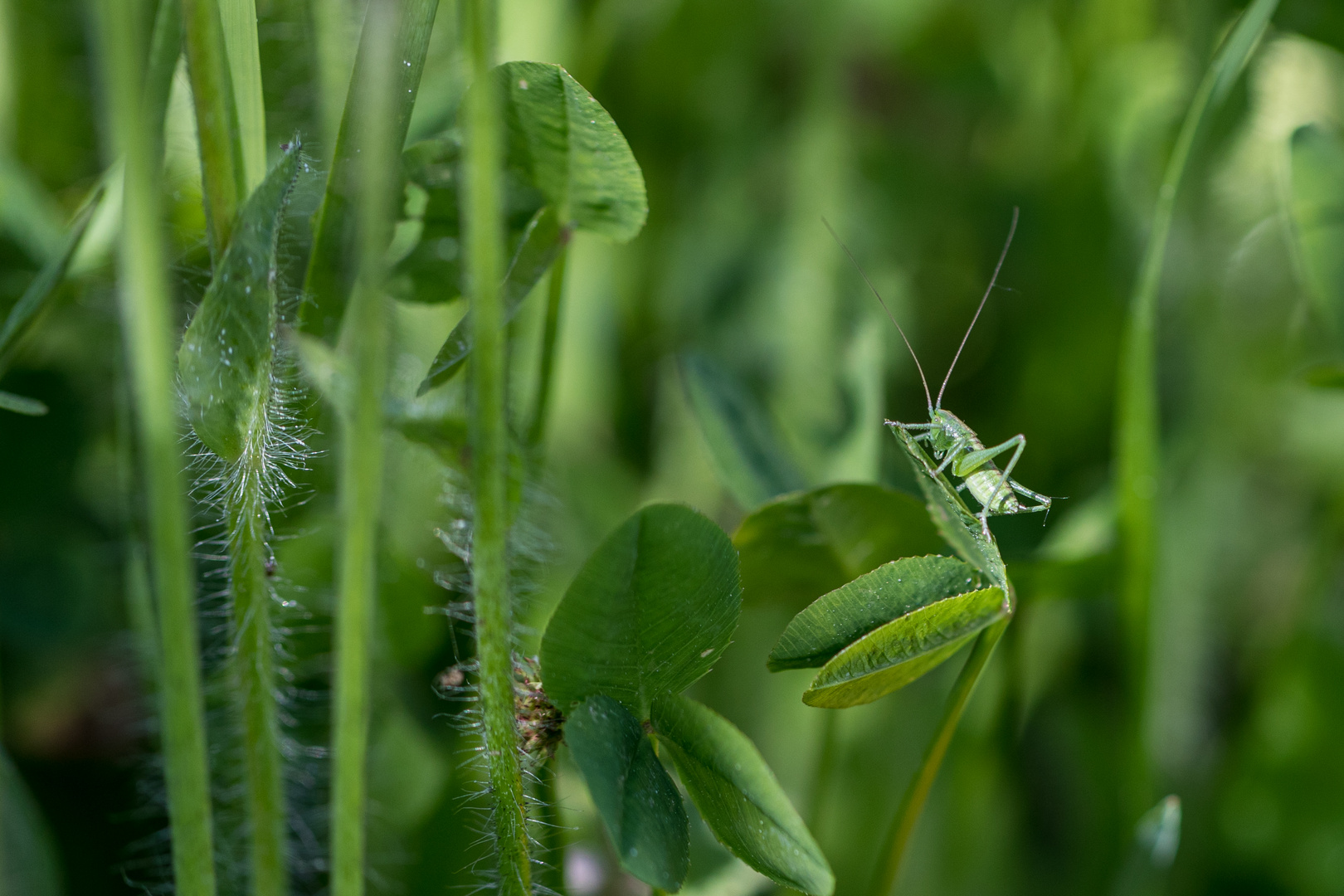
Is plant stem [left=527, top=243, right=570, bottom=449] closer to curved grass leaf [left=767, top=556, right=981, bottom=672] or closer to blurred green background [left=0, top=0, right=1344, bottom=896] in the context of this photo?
blurred green background [left=0, top=0, right=1344, bottom=896]

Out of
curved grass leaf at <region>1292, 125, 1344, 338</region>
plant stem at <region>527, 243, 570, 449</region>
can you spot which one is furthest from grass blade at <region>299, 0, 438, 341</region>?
curved grass leaf at <region>1292, 125, 1344, 338</region>

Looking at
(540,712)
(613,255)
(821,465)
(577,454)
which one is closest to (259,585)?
(540,712)

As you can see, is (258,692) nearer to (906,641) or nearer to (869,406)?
(906,641)

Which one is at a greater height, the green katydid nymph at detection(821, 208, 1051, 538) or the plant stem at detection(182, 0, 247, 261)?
the plant stem at detection(182, 0, 247, 261)

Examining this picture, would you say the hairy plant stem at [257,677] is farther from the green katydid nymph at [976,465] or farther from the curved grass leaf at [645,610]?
the green katydid nymph at [976,465]

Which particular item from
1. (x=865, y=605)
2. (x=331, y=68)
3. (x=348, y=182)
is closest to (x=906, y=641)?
(x=865, y=605)
